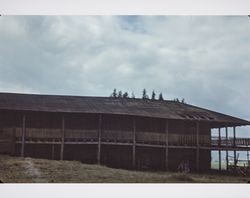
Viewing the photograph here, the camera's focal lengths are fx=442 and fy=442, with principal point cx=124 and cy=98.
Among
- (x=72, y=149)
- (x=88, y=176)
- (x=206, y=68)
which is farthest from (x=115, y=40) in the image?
(x=72, y=149)

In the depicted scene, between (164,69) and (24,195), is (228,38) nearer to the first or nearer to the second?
(164,69)

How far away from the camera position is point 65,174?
17.1m

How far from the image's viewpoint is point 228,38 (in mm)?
17328

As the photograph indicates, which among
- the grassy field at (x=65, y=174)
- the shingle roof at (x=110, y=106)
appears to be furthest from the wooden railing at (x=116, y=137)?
the grassy field at (x=65, y=174)

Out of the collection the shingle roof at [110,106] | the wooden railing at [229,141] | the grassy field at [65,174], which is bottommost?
the grassy field at [65,174]

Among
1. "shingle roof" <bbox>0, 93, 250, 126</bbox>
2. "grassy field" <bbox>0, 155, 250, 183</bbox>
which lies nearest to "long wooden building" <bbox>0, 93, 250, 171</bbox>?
"shingle roof" <bbox>0, 93, 250, 126</bbox>

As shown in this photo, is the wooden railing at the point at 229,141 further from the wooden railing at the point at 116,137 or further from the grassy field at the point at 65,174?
the grassy field at the point at 65,174

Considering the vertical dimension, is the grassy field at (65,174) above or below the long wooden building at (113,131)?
below

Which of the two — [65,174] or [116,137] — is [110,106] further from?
[65,174]

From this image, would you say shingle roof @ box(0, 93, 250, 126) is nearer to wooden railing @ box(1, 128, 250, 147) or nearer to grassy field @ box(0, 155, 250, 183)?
wooden railing @ box(1, 128, 250, 147)

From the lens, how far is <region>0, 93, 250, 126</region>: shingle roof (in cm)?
2038

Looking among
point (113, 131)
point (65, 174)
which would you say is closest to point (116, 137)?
point (113, 131)

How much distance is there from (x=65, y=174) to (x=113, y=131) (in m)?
5.16

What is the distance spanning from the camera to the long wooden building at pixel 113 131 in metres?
20.6
